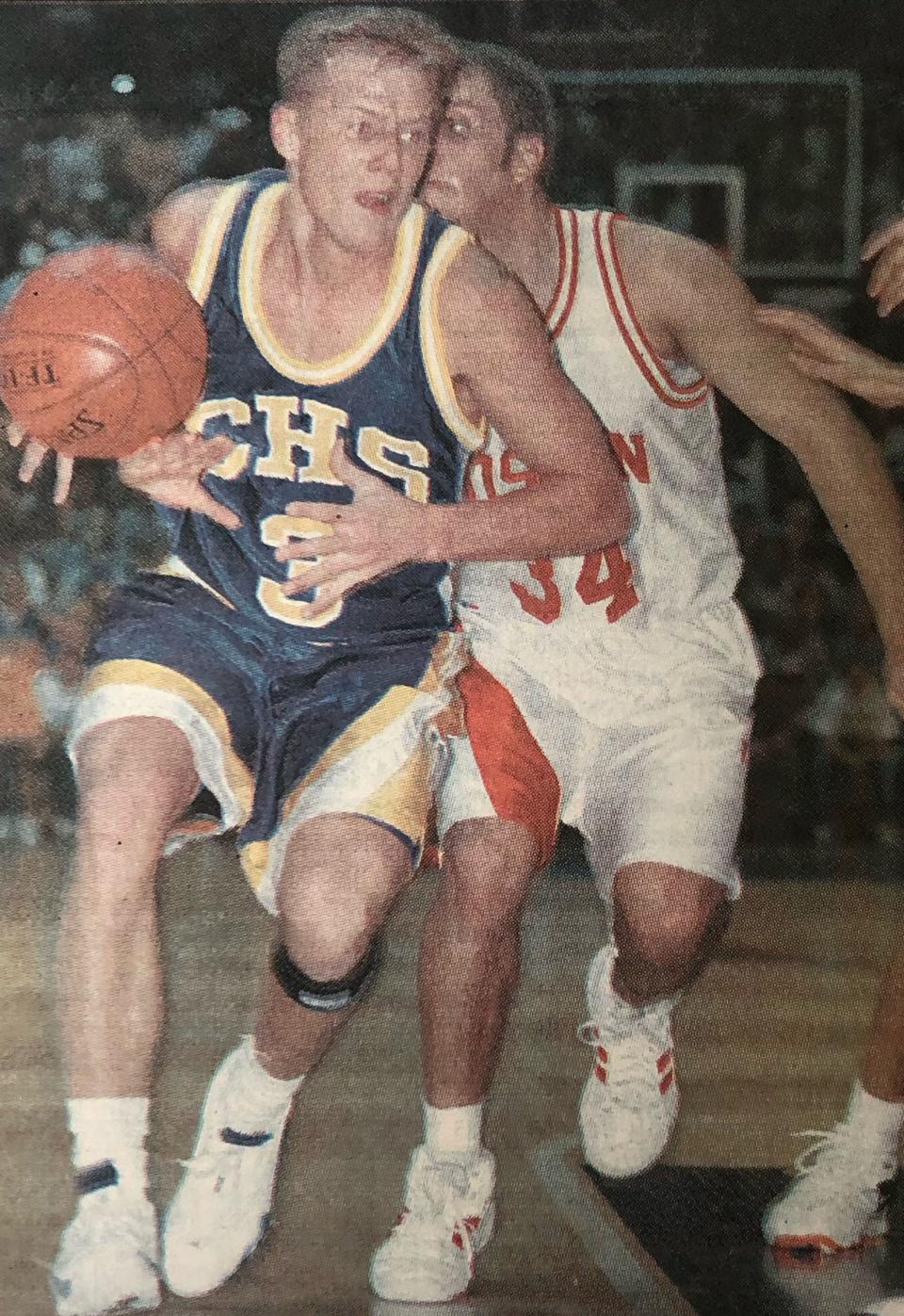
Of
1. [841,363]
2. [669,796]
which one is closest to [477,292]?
[841,363]

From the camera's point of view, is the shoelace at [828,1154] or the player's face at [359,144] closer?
the player's face at [359,144]

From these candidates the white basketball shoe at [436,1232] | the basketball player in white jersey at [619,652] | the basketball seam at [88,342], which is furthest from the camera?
the basketball player in white jersey at [619,652]

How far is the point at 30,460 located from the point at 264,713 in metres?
0.41

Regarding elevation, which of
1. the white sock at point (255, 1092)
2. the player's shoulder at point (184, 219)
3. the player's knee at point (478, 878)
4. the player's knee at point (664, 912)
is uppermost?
the player's shoulder at point (184, 219)

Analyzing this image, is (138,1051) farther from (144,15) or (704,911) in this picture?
(144,15)

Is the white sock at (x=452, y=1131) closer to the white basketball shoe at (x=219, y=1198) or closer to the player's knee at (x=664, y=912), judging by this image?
the white basketball shoe at (x=219, y=1198)

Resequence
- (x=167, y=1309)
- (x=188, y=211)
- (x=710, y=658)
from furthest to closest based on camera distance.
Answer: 1. (x=710, y=658)
2. (x=188, y=211)
3. (x=167, y=1309)

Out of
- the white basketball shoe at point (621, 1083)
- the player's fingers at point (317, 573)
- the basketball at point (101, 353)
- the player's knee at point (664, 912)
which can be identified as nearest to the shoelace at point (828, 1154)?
the white basketball shoe at point (621, 1083)

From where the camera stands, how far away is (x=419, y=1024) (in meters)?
1.84

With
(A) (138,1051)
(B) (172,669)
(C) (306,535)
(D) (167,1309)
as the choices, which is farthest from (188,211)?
(D) (167,1309)

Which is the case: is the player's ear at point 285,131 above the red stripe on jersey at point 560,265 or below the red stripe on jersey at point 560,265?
above

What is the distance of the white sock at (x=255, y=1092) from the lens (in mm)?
1773

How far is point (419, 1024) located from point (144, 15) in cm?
127

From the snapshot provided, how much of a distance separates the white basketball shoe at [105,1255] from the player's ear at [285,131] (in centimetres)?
119
